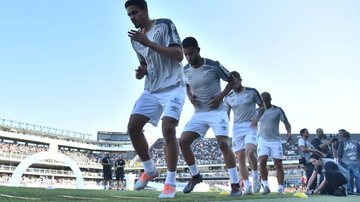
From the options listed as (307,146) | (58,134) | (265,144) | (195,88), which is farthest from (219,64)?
(58,134)

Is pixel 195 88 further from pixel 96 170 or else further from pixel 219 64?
pixel 96 170

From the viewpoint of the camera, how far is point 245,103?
359 inches

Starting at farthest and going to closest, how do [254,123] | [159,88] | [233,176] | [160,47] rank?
1. [254,123]
2. [233,176]
3. [159,88]
4. [160,47]

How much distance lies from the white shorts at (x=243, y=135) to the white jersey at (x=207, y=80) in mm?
2266

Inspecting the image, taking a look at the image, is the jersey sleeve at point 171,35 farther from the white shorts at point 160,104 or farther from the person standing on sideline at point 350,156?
the person standing on sideline at point 350,156

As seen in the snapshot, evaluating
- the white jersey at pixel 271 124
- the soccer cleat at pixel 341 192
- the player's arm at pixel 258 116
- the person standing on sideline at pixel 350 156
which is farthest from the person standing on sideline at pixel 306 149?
the player's arm at pixel 258 116

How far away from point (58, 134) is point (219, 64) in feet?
287

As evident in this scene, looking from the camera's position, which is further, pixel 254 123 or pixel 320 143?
pixel 320 143

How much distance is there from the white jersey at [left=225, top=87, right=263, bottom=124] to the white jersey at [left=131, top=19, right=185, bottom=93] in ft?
13.6

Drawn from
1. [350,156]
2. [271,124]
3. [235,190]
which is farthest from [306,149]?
[235,190]

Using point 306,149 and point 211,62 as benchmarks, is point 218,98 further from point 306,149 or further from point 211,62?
point 306,149

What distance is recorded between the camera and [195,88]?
708cm

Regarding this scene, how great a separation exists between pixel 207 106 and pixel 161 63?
199 centimetres

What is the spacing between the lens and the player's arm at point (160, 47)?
14.7ft
